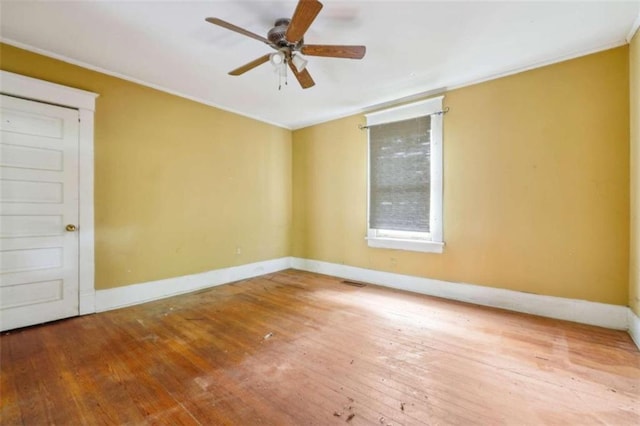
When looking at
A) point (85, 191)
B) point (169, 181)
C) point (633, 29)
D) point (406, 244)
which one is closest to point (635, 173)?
point (633, 29)

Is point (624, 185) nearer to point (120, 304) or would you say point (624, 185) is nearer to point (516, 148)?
point (516, 148)

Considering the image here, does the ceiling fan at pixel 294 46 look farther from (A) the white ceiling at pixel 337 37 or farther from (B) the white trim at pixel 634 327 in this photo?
(B) the white trim at pixel 634 327

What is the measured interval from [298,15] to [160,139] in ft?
8.52

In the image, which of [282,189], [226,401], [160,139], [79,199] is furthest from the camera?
[282,189]

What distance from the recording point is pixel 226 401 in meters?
1.61

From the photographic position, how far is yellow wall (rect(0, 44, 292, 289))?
3008mm

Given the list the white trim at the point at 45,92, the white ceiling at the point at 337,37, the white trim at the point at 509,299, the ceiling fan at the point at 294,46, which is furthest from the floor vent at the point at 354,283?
the white trim at the point at 45,92

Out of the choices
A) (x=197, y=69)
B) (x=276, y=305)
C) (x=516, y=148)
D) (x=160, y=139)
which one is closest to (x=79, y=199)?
(x=160, y=139)

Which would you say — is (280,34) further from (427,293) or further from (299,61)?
(427,293)

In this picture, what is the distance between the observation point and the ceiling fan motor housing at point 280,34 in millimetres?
2133

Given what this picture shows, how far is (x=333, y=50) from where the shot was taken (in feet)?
7.03

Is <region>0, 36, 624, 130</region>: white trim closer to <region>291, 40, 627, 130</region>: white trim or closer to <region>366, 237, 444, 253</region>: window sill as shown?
<region>291, 40, 627, 130</region>: white trim

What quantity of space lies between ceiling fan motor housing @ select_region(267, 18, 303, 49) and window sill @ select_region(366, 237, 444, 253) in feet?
9.11

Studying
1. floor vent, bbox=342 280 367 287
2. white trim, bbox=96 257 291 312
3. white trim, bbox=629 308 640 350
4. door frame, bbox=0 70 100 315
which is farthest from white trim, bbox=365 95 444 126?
door frame, bbox=0 70 100 315
